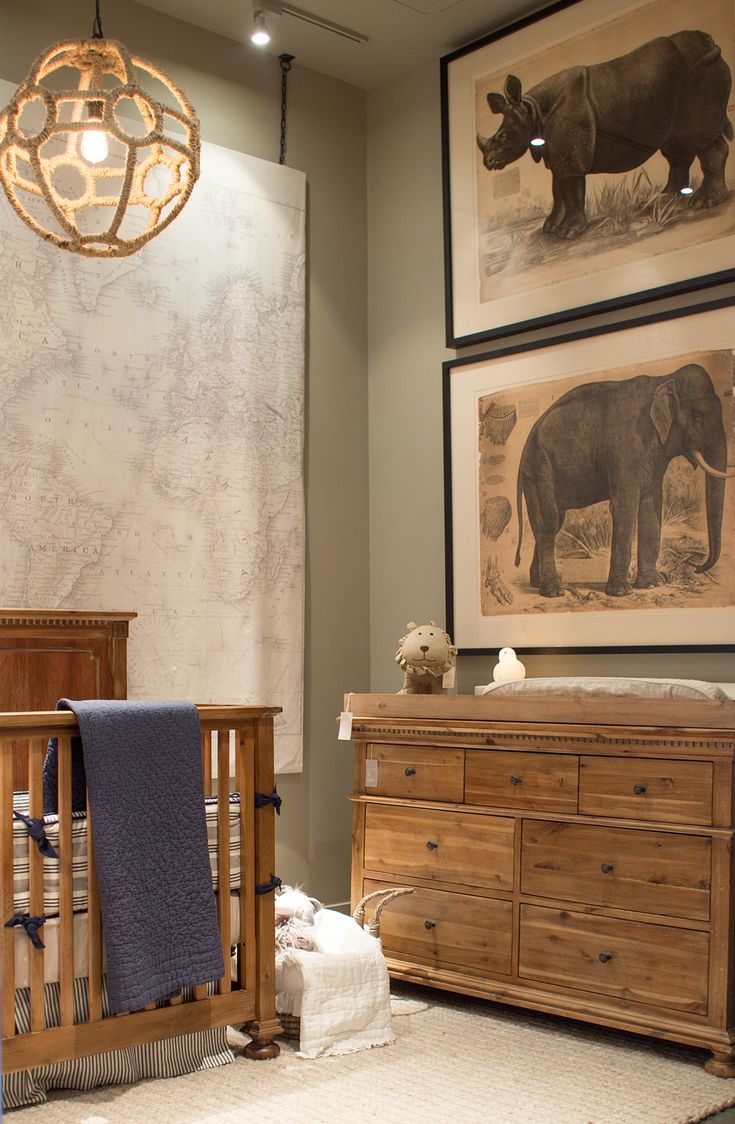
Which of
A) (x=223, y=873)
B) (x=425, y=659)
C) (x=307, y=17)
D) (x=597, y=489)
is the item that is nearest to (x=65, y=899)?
(x=223, y=873)

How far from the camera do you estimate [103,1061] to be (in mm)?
2514

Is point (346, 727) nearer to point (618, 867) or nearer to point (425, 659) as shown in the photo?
point (425, 659)

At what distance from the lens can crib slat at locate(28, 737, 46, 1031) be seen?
92.4 inches

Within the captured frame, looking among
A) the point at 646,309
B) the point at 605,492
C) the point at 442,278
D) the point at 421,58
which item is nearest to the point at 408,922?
the point at 605,492

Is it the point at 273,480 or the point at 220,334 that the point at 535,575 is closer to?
the point at 273,480

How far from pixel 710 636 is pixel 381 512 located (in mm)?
1584

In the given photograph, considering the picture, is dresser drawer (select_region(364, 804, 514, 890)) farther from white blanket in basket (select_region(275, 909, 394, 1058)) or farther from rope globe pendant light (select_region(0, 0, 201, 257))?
rope globe pendant light (select_region(0, 0, 201, 257))

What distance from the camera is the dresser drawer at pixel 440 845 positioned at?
Result: 3129 millimetres

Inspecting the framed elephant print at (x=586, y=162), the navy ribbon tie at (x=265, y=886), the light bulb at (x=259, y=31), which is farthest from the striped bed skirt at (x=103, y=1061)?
the light bulb at (x=259, y=31)

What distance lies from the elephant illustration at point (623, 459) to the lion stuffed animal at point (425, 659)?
472 mm

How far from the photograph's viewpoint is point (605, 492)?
12.0 ft

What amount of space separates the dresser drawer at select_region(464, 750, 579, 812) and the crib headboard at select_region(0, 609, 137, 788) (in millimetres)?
1063

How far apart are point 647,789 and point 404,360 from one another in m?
2.18

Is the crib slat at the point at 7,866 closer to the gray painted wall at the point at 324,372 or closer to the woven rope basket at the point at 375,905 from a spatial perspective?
the woven rope basket at the point at 375,905
